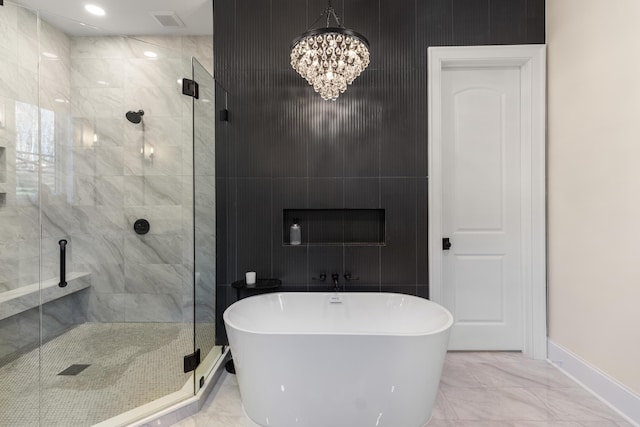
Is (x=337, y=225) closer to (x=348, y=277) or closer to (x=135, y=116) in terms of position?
(x=348, y=277)

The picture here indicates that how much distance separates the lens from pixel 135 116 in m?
2.26

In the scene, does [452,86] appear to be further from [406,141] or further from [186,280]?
[186,280]

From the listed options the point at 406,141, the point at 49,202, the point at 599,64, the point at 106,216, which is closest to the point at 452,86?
the point at 406,141

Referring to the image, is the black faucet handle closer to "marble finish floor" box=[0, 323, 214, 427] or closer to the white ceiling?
"marble finish floor" box=[0, 323, 214, 427]

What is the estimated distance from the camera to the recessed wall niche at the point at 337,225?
239 centimetres

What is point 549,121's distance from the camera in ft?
7.34

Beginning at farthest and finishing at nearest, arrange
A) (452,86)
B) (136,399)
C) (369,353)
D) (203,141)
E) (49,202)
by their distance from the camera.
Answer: (452,86), (203,141), (49,202), (136,399), (369,353)

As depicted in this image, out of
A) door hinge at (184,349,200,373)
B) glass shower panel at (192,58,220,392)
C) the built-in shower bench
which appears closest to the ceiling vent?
glass shower panel at (192,58,220,392)

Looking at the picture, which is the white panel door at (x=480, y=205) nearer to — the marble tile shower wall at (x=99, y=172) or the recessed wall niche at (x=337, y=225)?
the recessed wall niche at (x=337, y=225)

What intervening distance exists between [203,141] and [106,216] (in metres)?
0.93

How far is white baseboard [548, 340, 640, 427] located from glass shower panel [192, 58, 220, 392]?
241 centimetres

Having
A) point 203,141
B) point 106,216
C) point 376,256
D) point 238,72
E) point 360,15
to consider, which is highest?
point 360,15

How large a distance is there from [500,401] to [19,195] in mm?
3164

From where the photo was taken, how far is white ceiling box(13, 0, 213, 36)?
232cm
